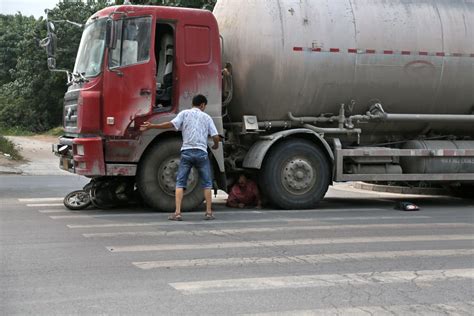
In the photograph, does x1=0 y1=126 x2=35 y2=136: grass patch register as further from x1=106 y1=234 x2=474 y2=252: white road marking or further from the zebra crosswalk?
x1=106 y1=234 x2=474 y2=252: white road marking

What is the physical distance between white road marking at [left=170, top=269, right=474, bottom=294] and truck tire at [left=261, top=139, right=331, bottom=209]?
4.21m

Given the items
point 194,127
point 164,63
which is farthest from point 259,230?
point 164,63

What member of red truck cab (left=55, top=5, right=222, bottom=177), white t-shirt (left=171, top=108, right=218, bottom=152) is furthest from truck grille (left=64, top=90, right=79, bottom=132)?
white t-shirt (left=171, top=108, right=218, bottom=152)

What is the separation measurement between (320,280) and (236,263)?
3.09 feet

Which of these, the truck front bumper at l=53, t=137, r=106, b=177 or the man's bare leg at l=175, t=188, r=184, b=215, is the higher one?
the truck front bumper at l=53, t=137, r=106, b=177

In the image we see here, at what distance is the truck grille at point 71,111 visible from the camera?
916 centimetres

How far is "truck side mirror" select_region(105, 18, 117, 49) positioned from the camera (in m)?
8.91

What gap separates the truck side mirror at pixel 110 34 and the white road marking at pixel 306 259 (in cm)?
416

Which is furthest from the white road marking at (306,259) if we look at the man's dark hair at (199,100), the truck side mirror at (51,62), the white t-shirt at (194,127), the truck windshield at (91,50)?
the truck side mirror at (51,62)

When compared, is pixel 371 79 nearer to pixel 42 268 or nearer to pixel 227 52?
pixel 227 52

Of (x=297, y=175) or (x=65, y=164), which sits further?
(x=297, y=175)

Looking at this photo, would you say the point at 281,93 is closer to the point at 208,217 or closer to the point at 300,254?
the point at 208,217

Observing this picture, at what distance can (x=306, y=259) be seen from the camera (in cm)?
618

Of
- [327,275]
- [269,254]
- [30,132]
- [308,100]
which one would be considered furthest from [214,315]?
[30,132]
